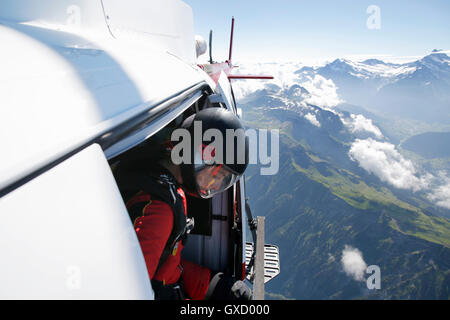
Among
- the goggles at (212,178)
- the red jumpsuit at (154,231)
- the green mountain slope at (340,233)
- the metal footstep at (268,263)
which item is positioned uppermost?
the goggles at (212,178)

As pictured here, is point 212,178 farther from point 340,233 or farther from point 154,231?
point 340,233

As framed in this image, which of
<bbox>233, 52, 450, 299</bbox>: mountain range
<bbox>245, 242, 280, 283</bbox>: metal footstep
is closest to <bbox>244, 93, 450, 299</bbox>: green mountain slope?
<bbox>233, 52, 450, 299</bbox>: mountain range

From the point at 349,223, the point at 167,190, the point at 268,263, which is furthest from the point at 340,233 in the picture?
the point at 167,190

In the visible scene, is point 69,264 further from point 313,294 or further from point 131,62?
point 313,294

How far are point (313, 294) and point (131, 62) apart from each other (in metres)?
105

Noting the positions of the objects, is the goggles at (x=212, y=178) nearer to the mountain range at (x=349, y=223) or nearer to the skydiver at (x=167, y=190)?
the skydiver at (x=167, y=190)

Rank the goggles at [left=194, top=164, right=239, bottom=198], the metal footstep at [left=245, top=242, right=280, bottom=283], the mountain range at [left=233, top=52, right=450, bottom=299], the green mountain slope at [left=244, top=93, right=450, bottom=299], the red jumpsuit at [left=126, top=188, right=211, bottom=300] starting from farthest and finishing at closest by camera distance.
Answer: the mountain range at [left=233, top=52, right=450, bottom=299], the green mountain slope at [left=244, top=93, right=450, bottom=299], the metal footstep at [left=245, top=242, right=280, bottom=283], the goggles at [left=194, top=164, right=239, bottom=198], the red jumpsuit at [left=126, top=188, right=211, bottom=300]

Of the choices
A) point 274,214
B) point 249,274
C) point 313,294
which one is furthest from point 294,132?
point 249,274

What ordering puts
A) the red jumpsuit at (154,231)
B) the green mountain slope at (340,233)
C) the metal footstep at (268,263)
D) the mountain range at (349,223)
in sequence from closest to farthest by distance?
the red jumpsuit at (154,231)
the metal footstep at (268,263)
the green mountain slope at (340,233)
the mountain range at (349,223)

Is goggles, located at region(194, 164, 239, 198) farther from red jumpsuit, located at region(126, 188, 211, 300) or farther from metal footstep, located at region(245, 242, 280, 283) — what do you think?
metal footstep, located at region(245, 242, 280, 283)

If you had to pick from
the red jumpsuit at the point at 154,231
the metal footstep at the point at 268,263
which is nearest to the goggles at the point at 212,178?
the red jumpsuit at the point at 154,231

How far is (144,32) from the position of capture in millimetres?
2188

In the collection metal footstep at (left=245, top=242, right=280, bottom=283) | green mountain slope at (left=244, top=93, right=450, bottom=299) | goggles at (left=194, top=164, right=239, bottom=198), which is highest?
goggles at (left=194, top=164, right=239, bottom=198)

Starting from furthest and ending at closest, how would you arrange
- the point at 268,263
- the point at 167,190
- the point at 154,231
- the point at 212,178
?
the point at 268,263
the point at 212,178
the point at 167,190
the point at 154,231
